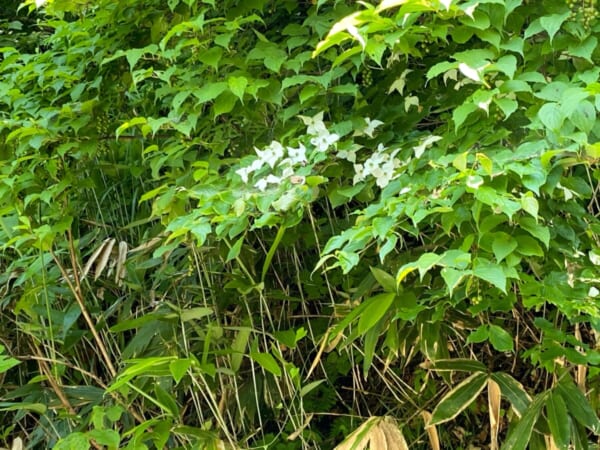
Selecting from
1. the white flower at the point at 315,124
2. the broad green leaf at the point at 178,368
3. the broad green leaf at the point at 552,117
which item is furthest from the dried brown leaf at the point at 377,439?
the broad green leaf at the point at 552,117

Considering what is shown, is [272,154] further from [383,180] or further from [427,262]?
[427,262]

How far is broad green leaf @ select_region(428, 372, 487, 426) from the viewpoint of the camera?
4.11 feet

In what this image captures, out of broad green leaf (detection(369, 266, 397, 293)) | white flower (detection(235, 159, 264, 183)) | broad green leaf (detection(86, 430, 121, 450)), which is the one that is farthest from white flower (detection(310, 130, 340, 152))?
broad green leaf (detection(86, 430, 121, 450))

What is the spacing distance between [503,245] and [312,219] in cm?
46

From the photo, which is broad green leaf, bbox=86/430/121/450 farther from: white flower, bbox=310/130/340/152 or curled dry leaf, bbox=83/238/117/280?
white flower, bbox=310/130/340/152

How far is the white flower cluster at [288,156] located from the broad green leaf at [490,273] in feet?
1.15

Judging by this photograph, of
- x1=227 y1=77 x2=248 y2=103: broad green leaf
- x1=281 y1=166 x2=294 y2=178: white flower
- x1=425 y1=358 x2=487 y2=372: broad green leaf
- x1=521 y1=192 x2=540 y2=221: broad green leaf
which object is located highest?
x1=227 y1=77 x2=248 y2=103: broad green leaf

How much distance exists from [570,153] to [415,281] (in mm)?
397

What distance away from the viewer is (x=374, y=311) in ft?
3.80

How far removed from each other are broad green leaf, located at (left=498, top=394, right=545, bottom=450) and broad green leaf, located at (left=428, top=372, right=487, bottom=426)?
0.10 meters

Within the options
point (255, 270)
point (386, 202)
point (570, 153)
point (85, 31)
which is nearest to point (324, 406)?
point (255, 270)

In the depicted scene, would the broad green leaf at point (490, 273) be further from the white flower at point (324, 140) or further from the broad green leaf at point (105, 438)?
the broad green leaf at point (105, 438)

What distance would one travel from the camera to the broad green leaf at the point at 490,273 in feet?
2.79

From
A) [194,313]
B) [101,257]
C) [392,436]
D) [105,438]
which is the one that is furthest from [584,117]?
[101,257]
